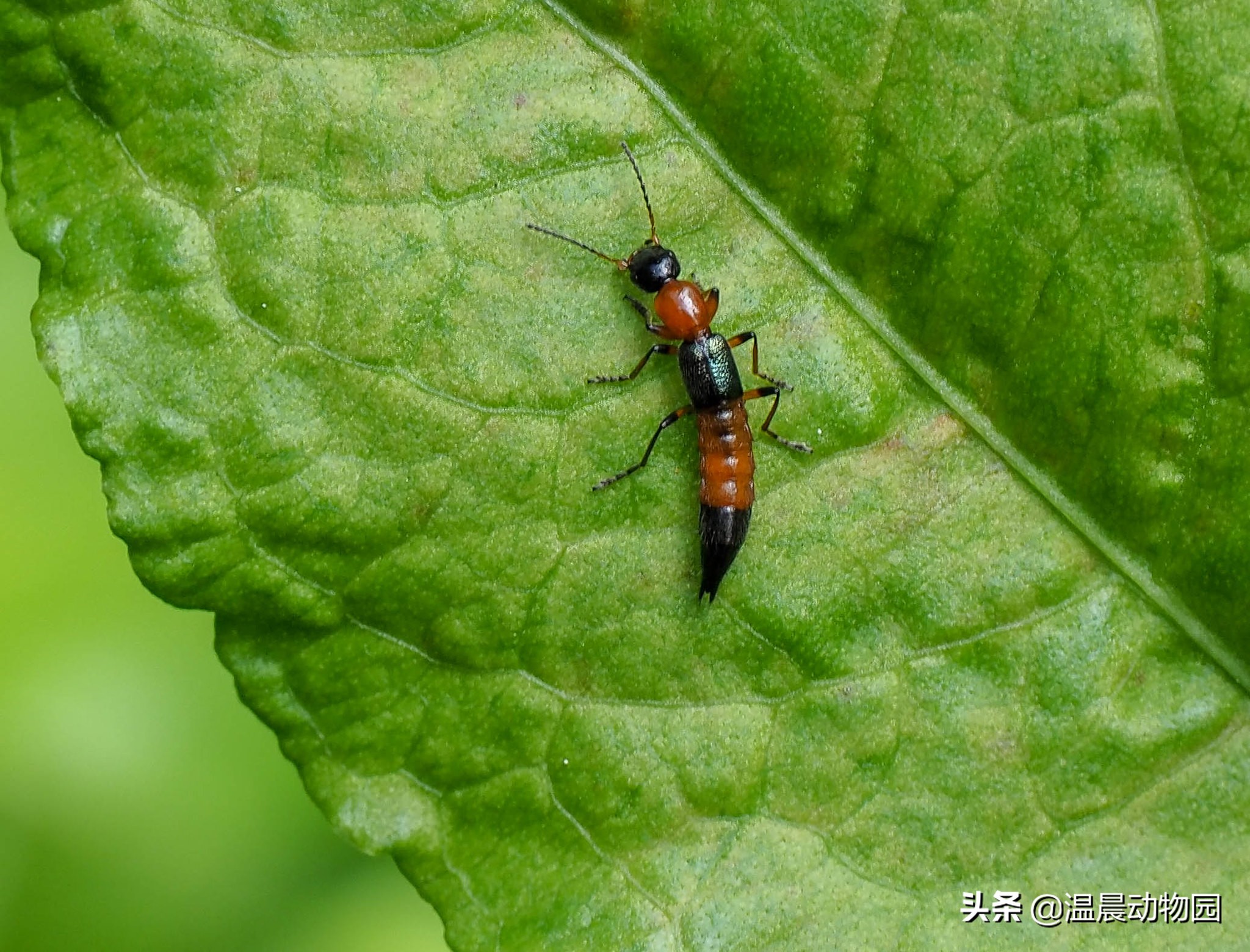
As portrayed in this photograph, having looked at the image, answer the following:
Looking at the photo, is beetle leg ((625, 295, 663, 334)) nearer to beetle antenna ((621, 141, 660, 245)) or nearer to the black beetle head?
the black beetle head

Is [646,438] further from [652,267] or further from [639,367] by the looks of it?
[652,267]

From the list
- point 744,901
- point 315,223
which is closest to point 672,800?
point 744,901

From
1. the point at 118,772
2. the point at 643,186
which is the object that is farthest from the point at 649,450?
the point at 118,772

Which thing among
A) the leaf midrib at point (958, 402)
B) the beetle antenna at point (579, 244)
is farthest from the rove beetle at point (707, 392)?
the leaf midrib at point (958, 402)

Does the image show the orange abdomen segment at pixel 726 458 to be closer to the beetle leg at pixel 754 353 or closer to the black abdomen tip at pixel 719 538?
the black abdomen tip at pixel 719 538

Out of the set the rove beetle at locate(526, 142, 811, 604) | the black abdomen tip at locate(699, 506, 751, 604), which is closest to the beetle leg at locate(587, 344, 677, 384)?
the rove beetle at locate(526, 142, 811, 604)

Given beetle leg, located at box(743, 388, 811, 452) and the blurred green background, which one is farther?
the blurred green background
